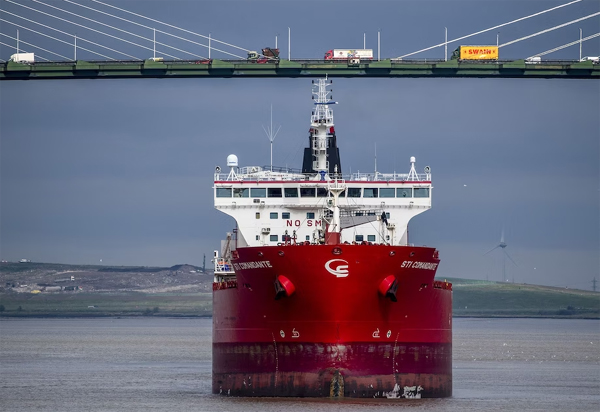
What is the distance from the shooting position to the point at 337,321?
4047cm

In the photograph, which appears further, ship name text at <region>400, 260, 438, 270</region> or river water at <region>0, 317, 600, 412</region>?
river water at <region>0, 317, 600, 412</region>

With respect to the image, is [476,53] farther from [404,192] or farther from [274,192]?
[274,192]

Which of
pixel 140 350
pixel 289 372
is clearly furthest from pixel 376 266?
pixel 140 350

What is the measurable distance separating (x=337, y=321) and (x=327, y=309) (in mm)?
480

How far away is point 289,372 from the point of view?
4112 centimetres

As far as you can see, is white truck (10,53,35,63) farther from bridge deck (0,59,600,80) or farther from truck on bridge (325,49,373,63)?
truck on bridge (325,49,373,63)

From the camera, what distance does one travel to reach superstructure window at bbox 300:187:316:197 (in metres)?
48.0

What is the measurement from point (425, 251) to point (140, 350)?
47060 mm

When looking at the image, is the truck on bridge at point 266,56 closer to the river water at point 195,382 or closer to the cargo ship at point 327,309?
the river water at point 195,382

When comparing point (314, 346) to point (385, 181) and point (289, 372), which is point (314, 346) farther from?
point (385, 181)

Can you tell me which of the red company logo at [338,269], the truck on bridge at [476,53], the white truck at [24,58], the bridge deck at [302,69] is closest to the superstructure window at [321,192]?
the red company logo at [338,269]

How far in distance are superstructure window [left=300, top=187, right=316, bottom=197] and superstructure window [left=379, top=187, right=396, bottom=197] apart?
252 cm

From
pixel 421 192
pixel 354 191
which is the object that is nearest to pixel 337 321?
pixel 354 191

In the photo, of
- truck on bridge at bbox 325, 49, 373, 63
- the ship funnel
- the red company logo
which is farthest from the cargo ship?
truck on bridge at bbox 325, 49, 373, 63
